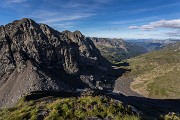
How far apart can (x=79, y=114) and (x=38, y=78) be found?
14410 centimetres

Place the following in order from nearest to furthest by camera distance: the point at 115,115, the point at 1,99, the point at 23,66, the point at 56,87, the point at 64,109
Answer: the point at 115,115, the point at 64,109, the point at 1,99, the point at 56,87, the point at 23,66

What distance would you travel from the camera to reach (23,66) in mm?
199250

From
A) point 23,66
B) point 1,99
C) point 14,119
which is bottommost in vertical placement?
point 1,99

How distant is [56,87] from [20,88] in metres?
23.0

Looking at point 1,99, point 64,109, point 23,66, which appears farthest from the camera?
point 23,66

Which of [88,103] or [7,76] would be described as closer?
[88,103]

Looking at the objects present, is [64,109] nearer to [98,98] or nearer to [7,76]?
[98,98]

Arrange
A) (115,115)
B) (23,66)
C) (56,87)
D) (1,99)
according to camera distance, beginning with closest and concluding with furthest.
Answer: (115,115), (1,99), (56,87), (23,66)

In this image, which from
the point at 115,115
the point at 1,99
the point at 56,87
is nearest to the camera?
the point at 115,115

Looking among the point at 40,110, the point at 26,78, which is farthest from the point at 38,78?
the point at 40,110

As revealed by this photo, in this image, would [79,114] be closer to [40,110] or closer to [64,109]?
[64,109]

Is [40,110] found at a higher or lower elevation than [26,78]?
higher

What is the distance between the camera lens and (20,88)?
534ft

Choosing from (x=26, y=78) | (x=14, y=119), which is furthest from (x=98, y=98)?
(x=26, y=78)
